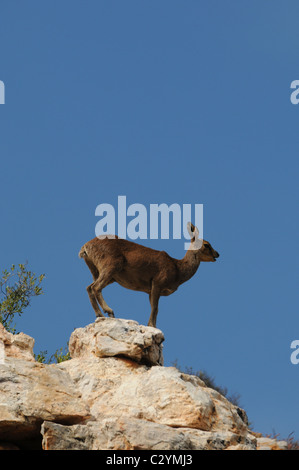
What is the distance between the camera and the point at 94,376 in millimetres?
15688

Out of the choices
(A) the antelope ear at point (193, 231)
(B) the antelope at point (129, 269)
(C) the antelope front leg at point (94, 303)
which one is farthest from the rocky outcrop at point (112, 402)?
(A) the antelope ear at point (193, 231)

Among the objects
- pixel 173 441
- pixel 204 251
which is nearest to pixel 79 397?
pixel 173 441

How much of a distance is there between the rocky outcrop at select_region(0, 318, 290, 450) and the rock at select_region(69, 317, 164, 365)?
21mm

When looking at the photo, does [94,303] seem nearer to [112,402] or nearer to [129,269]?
[129,269]

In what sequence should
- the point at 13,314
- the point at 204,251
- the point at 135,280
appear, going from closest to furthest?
1. the point at 135,280
2. the point at 204,251
3. the point at 13,314

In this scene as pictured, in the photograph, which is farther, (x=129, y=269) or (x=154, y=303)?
Result: (x=154, y=303)

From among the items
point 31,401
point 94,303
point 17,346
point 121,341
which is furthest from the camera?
point 94,303

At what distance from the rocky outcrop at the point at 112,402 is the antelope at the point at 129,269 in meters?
2.18

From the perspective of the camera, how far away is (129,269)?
755 inches

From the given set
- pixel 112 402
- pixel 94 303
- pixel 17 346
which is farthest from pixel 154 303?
pixel 112 402

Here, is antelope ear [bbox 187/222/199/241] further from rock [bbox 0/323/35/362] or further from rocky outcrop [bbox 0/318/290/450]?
rock [bbox 0/323/35/362]

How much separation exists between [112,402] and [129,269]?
4.85 metres
